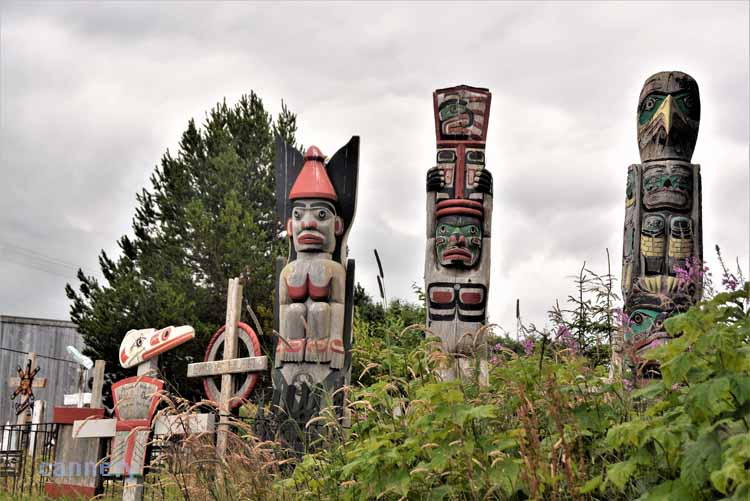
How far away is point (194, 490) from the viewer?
534 cm

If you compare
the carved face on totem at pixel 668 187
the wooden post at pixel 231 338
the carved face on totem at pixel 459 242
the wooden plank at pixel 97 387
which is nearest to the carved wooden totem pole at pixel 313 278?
the wooden post at pixel 231 338

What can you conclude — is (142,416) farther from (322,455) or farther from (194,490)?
(322,455)

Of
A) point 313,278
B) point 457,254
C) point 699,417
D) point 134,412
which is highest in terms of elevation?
point 457,254

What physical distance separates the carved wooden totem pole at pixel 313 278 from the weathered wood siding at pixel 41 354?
59.4 ft

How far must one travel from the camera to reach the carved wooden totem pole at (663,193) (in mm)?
9781

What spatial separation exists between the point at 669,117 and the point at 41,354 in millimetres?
22259

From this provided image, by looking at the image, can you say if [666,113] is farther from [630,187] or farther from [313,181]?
[313,181]

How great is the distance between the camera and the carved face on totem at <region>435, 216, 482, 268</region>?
375 inches

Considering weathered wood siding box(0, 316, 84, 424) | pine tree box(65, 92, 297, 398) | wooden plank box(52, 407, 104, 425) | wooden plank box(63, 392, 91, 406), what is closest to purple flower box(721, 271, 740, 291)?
wooden plank box(52, 407, 104, 425)

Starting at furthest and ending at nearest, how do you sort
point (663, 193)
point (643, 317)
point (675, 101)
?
point (675, 101) < point (663, 193) < point (643, 317)

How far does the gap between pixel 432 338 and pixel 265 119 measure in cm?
2291

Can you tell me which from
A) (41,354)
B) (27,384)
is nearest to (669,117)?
(27,384)

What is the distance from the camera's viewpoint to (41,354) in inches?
1054

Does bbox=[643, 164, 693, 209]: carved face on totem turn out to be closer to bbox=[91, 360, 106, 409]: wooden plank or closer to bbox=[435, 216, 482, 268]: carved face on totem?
bbox=[435, 216, 482, 268]: carved face on totem
